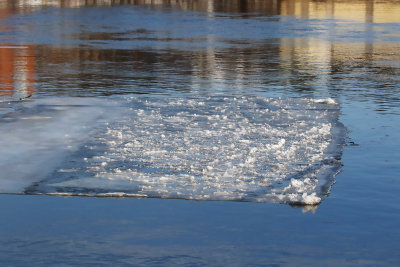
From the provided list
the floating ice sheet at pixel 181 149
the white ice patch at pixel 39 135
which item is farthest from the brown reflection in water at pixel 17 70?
the floating ice sheet at pixel 181 149

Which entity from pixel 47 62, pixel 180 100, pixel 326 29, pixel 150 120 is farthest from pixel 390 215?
pixel 326 29

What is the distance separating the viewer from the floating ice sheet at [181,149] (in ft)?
25.5

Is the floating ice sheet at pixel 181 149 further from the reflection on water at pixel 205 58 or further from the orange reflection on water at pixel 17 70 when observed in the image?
the reflection on water at pixel 205 58

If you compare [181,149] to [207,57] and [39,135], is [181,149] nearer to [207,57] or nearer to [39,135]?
[39,135]

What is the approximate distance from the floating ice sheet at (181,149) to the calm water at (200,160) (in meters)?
0.03

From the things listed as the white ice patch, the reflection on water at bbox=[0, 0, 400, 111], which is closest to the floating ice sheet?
the white ice patch

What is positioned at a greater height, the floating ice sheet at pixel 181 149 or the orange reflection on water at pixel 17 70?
the orange reflection on water at pixel 17 70

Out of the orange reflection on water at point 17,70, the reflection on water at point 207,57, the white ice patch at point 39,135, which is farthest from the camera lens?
the reflection on water at point 207,57

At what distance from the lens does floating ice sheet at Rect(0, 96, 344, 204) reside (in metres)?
7.77

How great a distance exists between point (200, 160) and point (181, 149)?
2.08 feet

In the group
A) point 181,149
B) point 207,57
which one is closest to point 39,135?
point 181,149

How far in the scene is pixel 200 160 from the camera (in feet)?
29.2

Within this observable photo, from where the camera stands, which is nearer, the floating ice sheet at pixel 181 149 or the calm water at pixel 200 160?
the calm water at pixel 200 160

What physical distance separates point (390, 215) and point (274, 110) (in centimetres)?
573
